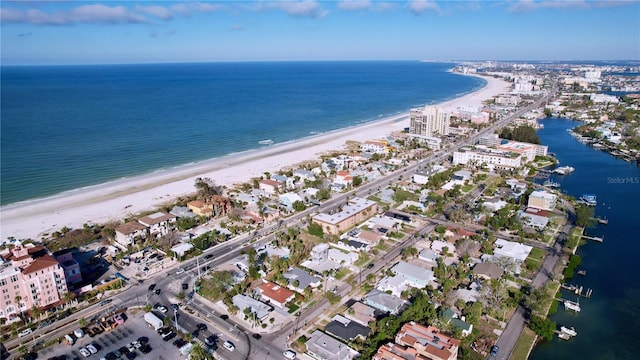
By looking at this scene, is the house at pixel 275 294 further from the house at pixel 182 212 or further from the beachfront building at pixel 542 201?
the beachfront building at pixel 542 201

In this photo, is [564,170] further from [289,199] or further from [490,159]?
[289,199]

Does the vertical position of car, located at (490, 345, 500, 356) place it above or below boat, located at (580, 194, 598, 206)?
below

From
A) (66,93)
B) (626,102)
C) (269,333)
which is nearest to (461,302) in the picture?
(269,333)

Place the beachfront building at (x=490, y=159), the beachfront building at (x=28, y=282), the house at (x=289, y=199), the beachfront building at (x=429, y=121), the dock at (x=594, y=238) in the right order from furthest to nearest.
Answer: the beachfront building at (x=429, y=121) → the beachfront building at (x=490, y=159) → the house at (x=289, y=199) → the dock at (x=594, y=238) → the beachfront building at (x=28, y=282)

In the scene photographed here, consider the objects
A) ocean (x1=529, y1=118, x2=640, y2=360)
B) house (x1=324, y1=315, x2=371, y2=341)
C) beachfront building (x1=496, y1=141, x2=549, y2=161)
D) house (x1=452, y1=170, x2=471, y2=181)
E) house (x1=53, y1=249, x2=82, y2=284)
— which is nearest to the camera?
house (x1=324, y1=315, x2=371, y2=341)

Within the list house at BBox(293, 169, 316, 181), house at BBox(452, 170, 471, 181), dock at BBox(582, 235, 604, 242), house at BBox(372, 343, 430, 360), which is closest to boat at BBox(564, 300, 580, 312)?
dock at BBox(582, 235, 604, 242)

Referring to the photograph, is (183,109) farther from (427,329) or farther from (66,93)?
(427,329)

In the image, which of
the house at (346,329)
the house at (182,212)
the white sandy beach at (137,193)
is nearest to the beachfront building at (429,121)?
the white sandy beach at (137,193)

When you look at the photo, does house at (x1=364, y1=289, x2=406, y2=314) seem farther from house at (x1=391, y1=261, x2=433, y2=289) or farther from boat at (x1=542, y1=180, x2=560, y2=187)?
boat at (x1=542, y1=180, x2=560, y2=187)
